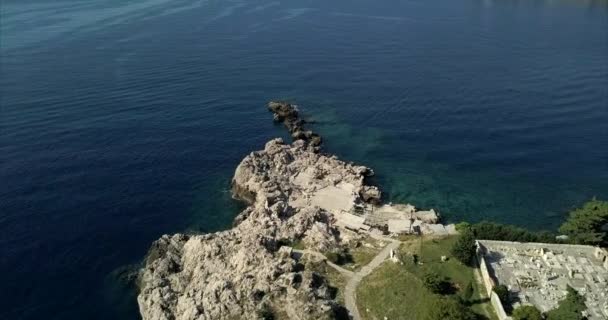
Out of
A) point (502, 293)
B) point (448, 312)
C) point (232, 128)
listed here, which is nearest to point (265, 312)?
point (448, 312)

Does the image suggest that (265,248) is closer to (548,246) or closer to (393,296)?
(393,296)

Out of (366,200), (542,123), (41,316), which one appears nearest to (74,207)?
(41,316)

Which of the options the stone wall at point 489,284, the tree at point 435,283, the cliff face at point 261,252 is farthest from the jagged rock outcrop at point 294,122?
the tree at point 435,283

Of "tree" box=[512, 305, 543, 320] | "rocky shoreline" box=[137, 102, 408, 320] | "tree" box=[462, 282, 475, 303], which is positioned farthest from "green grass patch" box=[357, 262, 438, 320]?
"tree" box=[512, 305, 543, 320]

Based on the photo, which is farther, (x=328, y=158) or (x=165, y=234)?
(x=328, y=158)

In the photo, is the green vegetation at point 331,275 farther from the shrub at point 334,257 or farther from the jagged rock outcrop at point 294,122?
the jagged rock outcrop at point 294,122

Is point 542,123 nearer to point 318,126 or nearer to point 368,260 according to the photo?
point 318,126

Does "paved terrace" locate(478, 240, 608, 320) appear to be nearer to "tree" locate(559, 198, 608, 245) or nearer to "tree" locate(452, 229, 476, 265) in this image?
"tree" locate(559, 198, 608, 245)
